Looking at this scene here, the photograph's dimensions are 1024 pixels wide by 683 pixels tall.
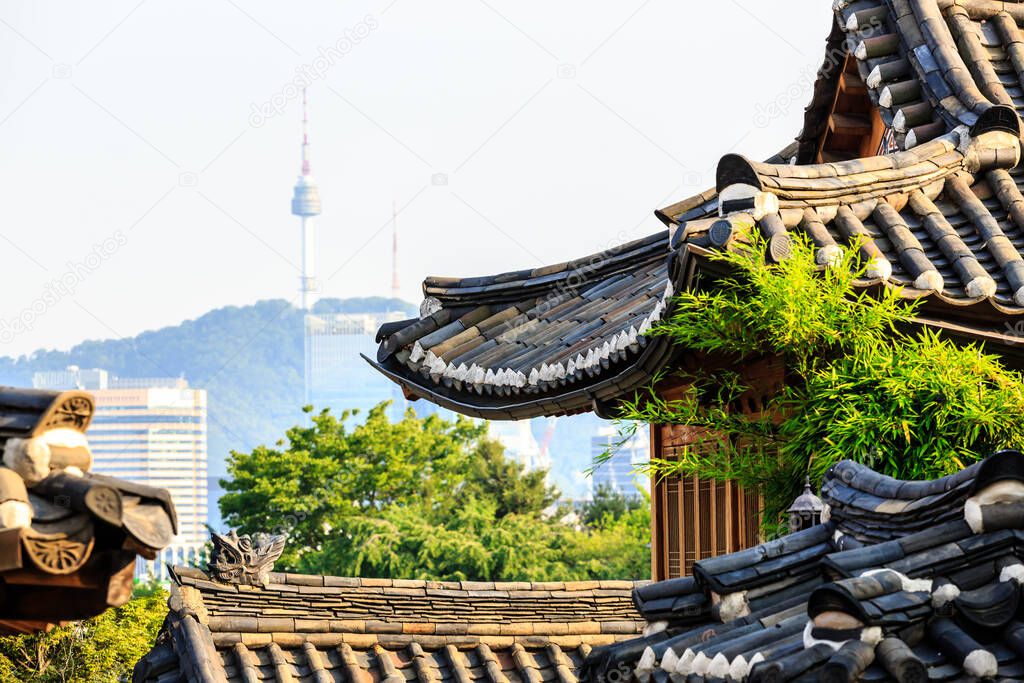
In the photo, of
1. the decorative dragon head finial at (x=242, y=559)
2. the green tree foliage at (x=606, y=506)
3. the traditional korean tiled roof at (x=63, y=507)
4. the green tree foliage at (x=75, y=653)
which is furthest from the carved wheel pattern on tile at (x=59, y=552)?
the green tree foliage at (x=606, y=506)

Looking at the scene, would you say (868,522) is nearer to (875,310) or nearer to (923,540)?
(923,540)

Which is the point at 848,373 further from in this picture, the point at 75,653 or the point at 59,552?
the point at 75,653

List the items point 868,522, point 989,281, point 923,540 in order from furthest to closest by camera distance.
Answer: point 989,281, point 868,522, point 923,540

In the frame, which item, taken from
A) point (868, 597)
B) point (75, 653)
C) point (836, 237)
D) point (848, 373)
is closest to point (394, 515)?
point (75, 653)

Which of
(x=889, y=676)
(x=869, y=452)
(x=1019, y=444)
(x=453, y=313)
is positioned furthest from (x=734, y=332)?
(x=453, y=313)

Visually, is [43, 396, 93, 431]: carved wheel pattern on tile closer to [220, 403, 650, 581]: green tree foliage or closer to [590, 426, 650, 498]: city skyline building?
[590, 426, 650, 498]: city skyline building

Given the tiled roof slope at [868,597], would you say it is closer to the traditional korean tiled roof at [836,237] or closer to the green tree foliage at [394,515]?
the traditional korean tiled roof at [836,237]

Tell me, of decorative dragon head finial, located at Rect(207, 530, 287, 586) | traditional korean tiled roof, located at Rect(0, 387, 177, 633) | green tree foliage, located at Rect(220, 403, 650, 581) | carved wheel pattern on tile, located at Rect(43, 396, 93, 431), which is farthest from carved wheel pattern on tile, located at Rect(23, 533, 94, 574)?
green tree foliage, located at Rect(220, 403, 650, 581)

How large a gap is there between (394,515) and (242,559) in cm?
2899

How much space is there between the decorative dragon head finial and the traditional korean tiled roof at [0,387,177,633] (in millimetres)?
5180

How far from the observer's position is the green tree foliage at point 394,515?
120ft

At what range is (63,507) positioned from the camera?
135 inches

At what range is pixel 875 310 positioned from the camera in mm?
5992

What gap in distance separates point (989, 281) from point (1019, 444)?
86cm
